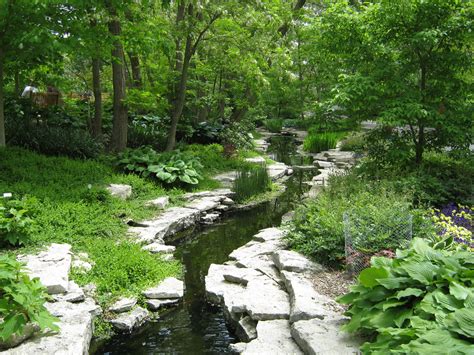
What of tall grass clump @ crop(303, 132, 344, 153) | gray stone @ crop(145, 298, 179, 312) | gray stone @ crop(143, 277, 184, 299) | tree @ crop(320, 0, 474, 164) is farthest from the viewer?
tall grass clump @ crop(303, 132, 344, 153)

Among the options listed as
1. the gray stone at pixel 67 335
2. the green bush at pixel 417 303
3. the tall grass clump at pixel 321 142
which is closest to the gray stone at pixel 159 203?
the gray stone at pixel 67 335

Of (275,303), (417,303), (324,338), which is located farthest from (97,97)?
(417,303)

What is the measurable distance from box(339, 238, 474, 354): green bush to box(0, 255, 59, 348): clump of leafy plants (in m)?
2.30

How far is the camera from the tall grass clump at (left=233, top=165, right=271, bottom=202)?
9.54 metres

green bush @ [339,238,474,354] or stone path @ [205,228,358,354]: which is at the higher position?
green bush @ [339,238,474,354]

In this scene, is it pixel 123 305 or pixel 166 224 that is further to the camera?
pixel 166 224

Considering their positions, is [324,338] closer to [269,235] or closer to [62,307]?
[62,307]

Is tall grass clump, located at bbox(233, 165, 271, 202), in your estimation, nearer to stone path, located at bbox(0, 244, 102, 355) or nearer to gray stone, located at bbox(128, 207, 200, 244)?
gray stone, located at bbox(128, 207, 200, 244)

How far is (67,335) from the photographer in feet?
11.8

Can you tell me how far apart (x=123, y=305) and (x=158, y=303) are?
40cm

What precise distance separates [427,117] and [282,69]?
4.78 meters

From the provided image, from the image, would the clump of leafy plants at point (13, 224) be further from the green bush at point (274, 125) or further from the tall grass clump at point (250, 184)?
the green bush at point (274, 125)

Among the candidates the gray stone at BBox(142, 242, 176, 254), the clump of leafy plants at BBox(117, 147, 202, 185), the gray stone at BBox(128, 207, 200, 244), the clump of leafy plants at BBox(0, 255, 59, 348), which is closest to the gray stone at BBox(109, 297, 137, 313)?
the clump of leafy plants at BBox(0, 255, 59, 348)

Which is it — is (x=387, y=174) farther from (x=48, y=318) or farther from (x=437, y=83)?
(x=48, y=318)
